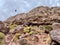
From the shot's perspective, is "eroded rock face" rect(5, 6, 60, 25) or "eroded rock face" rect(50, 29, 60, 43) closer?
"eroded rock face" rect(50, 29, 60, 43)

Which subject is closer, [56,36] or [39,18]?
[56,36]

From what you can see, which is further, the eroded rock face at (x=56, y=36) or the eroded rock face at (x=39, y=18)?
the eroded rock face at (x=39, y=18)

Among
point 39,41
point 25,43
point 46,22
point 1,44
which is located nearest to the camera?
point 25,43

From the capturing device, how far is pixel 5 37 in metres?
27.3

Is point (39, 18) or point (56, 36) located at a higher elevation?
point (56, 36)

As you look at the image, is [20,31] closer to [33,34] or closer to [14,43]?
Answer: [33,34]

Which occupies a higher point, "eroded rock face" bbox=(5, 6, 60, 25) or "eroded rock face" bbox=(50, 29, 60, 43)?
"eroded rock face" bbox=(50, 29, 60, 43)

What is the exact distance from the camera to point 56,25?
23594 mm

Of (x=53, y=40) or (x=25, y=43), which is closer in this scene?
(x=53, y=40)

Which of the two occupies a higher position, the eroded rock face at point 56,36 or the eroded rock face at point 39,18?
the eroded rock face at point 56,36

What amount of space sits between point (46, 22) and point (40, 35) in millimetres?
5571

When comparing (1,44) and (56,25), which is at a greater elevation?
(56,25)

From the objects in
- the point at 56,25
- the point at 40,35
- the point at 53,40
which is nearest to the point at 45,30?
the point at 40,35

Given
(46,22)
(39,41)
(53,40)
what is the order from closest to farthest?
(53,40) < (39,41) < (46,22)
